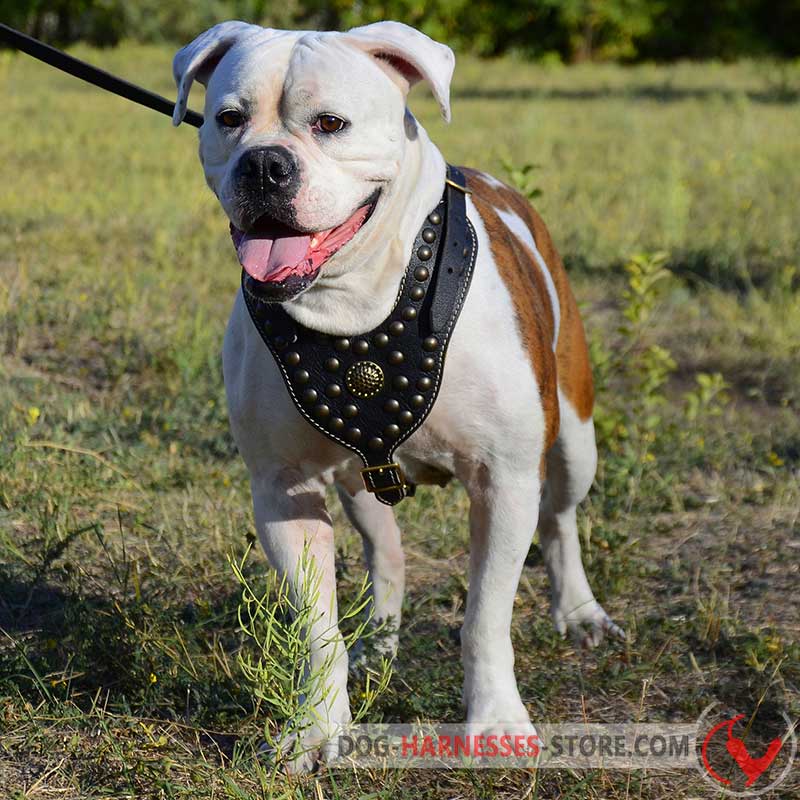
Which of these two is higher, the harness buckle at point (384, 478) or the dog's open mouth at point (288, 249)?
the dog's open mouth at point (288, 249)

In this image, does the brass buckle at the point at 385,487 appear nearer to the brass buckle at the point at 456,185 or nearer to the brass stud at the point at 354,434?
the brass stud at the point at 354,434

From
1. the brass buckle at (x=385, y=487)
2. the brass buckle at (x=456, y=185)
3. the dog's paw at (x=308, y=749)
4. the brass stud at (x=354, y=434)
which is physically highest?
the brass buckle at (x=456, y=185)

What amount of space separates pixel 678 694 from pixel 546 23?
2644 centimetres

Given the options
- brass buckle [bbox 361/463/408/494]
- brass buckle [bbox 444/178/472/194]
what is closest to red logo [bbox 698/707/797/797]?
brass buckle [bbox 361/463/408/494]

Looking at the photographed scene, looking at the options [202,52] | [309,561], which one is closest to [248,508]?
[309,561]

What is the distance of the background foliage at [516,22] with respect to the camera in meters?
24.7

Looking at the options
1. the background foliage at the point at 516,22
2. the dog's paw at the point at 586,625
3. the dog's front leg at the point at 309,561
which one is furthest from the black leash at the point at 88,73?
the background foliage at the point at 516,22

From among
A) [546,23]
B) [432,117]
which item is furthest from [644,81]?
[546,23]

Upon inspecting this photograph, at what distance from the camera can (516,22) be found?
2747cm

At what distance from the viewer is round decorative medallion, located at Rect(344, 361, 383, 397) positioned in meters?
2.81

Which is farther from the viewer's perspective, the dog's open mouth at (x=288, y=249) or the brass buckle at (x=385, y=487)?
the brass buckle at (x=385, y=487)

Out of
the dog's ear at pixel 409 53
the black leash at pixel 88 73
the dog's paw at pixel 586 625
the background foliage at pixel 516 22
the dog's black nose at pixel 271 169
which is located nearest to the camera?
the dog's black nose at pixel 271 169

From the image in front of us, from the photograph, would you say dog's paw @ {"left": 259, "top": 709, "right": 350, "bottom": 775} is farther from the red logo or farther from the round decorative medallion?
the red logo

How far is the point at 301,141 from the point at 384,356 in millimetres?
528
